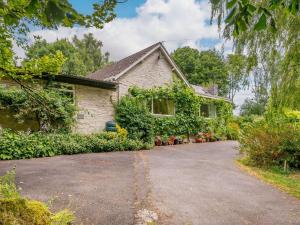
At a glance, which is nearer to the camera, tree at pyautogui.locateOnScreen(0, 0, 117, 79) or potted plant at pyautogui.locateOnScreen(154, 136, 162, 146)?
tree at pyautogui.locateOnScreen(0, 0, 117, 79)

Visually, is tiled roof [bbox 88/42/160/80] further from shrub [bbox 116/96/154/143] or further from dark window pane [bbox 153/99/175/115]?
dark window pane [bbox 153/99/175/115]

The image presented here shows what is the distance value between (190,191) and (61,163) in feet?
14.4

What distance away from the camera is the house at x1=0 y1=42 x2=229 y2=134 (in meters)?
12.4

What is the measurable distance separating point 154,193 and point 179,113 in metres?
12.1

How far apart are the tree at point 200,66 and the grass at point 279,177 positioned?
37342 millimetres

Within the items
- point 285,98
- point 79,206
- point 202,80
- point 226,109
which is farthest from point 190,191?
point 202,80

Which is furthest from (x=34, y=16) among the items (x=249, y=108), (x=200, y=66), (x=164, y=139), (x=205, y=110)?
(x=249, y=108)

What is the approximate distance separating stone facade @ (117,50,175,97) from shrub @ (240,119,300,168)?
334 inches

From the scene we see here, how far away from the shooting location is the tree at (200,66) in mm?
45031

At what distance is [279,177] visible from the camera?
23.9 ft

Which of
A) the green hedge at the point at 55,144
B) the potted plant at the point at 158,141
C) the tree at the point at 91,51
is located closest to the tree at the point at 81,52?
the tree at the point at 91,51

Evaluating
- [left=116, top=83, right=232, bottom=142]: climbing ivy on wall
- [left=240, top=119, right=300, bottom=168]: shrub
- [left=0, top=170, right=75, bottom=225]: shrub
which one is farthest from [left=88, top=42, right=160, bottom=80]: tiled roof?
[left=0, top=170, right=75, bottom=225]: shrub

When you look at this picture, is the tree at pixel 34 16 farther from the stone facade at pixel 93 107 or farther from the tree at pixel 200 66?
the tree at pixel 200 66

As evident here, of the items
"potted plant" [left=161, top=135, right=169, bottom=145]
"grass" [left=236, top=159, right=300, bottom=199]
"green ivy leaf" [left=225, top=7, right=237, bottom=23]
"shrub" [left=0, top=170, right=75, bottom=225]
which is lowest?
"grass" [left=236, top=159, right=300, bottom=199]
